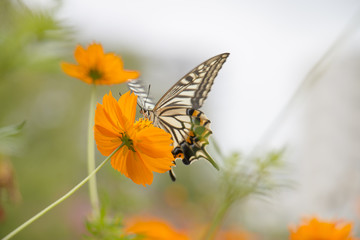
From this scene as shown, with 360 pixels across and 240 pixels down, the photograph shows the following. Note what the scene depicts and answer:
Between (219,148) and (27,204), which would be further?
(27,204)

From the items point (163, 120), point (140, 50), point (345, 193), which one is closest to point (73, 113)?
point (140, 50)

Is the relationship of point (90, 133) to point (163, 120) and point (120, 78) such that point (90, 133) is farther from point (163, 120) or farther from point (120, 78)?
point (163, 120)

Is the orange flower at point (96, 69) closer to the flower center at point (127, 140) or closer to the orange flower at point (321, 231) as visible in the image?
the flower center at point (127, 140)

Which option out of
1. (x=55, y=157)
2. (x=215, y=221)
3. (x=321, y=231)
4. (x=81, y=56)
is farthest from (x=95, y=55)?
(x=55, y=157)

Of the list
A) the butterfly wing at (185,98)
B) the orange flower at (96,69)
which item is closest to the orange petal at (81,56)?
the orange flower at (96,69)

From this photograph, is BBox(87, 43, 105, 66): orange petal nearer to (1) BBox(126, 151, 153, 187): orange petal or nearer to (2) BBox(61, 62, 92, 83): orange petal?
(2) BBox(61, 62, 92, 83): orange petal

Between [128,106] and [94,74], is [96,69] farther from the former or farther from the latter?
[128,106]

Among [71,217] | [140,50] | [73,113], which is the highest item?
[140,50]
